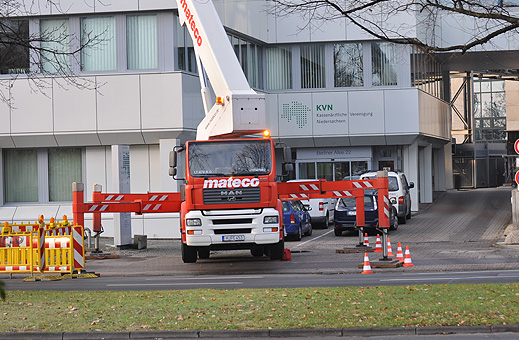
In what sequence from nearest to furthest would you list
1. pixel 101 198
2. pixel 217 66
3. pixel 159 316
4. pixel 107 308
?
pixel 159 316, pixel 107 308, pixel 217 66, pixel 101 198

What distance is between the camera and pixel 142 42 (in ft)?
101

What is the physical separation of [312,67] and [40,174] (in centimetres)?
1421

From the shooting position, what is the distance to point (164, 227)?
30.4 m

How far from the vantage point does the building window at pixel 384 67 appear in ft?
128

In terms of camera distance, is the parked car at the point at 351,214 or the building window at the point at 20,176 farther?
the building window at the point at 20,176

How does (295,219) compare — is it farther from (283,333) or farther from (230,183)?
(283,333)

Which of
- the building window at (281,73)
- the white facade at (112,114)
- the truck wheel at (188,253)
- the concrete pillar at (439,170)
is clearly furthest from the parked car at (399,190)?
the concrete pillar at (439,170)

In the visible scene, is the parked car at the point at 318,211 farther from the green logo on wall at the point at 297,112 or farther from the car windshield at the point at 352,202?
the green logo on wall at the point at 297,112

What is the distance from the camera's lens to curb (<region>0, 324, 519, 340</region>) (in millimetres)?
9984

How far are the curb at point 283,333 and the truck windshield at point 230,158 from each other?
8.87 metres

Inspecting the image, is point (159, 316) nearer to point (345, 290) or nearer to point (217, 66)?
point (345, 290)

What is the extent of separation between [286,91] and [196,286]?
24561 mm

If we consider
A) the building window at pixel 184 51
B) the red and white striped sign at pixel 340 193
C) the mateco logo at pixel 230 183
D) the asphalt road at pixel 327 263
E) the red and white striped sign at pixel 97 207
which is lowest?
the asphalt road at pixel 327 263

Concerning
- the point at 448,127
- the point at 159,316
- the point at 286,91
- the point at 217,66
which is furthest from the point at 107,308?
the point at 448,127
